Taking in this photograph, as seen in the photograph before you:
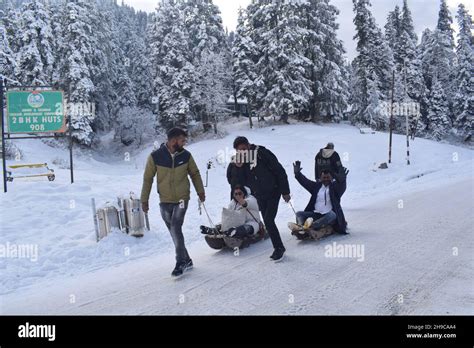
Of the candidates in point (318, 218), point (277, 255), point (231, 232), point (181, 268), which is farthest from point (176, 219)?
point (318, 218)

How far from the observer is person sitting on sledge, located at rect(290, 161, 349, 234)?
8281 mm

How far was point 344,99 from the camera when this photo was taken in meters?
43.5

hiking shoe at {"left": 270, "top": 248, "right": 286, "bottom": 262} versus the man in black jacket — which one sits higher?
the man in black jacket

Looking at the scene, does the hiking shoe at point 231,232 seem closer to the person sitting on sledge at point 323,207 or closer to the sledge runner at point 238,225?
the sledge runner at point 238,225

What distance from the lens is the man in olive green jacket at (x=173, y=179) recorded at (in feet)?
20.9

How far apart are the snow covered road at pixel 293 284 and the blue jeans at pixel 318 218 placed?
38 cm

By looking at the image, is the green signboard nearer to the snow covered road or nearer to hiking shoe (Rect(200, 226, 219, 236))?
the snow covered road

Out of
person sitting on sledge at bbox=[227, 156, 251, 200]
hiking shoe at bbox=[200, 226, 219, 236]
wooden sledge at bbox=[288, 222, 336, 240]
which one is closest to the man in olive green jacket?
hiking shoe at bbox=[200, 226, 219, 236]

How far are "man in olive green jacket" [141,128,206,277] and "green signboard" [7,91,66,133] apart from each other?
367 inches

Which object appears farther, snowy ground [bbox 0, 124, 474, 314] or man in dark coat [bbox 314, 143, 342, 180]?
man in dark coat [bbox 314, 143, 342, 180]

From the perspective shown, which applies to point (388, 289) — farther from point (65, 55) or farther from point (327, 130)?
point (65, 55)

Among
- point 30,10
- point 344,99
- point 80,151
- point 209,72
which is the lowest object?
point 80,151
